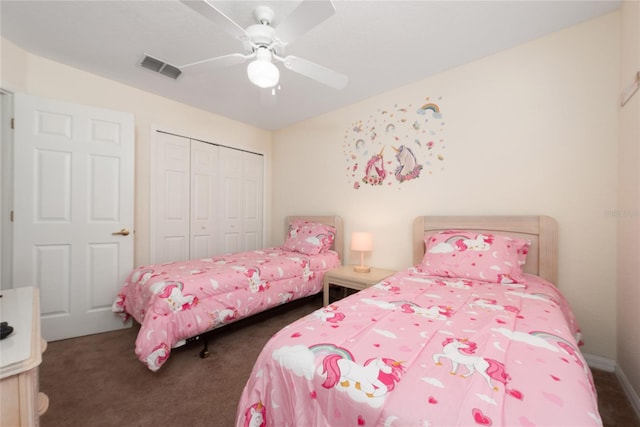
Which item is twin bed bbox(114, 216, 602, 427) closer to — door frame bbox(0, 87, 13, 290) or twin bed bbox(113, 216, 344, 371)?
twin bed bbox(113, 216, 344, 371)

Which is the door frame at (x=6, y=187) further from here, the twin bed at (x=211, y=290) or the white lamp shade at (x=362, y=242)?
the white lamp shade at (x=362, y=242)

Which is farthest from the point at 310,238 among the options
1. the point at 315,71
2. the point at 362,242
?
the point at 315,71

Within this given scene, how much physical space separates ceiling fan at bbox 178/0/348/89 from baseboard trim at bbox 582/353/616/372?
260cm

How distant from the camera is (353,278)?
96.3 inches

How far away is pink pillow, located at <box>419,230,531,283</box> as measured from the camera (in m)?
1.79

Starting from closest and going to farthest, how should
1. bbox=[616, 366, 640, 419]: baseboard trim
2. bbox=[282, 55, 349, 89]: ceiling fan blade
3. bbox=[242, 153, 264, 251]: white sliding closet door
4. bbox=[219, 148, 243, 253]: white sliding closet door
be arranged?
bbox=[616, 366, 640, 419]: baseboard trim
bbox=[282, 55, 349, 89]: ceiling fan blade
bbox=[219, 148, 243, 253]: white sliding closet door
bbox=[242, 153, 264, 251]: white sliding closet door

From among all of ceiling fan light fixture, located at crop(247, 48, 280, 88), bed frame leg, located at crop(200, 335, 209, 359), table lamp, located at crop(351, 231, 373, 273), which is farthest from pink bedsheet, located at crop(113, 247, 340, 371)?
ceiling fan light fixture, located at crop(247, 48, 280, 88)

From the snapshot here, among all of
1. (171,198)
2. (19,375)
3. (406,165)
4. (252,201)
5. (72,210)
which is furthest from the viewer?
(252,201)

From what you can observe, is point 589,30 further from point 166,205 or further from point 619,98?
point 166,205

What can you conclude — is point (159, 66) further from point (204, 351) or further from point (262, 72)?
point (204, 351)

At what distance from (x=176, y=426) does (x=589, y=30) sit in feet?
11.8

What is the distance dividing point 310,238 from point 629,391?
103 inches

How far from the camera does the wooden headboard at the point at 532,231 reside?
1900mm

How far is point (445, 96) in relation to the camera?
95.6 inches
